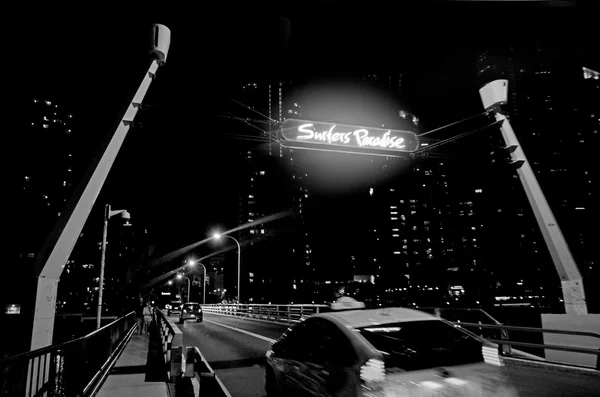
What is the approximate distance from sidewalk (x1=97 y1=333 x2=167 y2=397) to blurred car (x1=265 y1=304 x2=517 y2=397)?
4.03 m

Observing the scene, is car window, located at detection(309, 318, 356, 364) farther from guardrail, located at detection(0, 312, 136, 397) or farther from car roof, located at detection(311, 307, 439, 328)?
guardrail, located at detection(0, 312, 136, 397)

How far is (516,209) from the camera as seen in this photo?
16525cm

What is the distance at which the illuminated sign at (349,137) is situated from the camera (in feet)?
39.6

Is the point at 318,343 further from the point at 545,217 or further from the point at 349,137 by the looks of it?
the point at 545,217

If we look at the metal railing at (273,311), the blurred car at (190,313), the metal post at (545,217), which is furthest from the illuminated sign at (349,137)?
the blurred car at (190,313)

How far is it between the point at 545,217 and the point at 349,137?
19.3 ft

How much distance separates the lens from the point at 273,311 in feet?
99.2

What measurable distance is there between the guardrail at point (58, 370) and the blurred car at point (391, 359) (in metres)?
3.43

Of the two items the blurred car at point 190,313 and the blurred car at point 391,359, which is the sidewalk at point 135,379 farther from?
the blurred car at point 190,313

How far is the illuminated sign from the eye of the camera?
12.1m

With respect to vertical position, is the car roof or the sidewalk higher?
the car roof

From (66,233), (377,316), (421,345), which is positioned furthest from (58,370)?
(421,345)

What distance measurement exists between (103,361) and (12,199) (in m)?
127

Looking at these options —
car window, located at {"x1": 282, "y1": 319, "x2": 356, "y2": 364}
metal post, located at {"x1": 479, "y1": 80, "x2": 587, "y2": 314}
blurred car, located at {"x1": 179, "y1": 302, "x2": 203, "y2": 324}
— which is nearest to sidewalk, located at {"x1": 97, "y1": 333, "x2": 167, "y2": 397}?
car window, located at {"x1": 282, "y1": 319, "x2": 356, "y2": 364}
